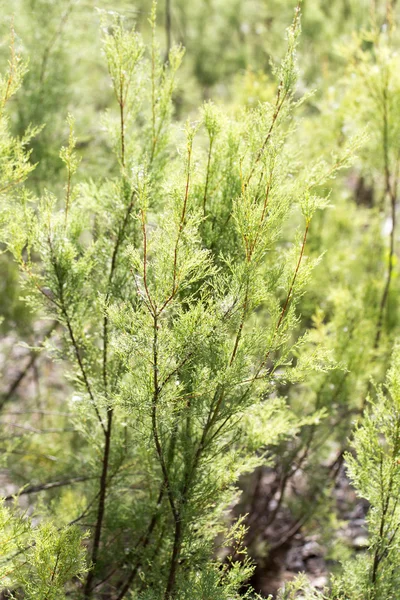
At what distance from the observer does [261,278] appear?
4.26 feet

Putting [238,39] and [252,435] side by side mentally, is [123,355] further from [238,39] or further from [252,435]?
[238,39]

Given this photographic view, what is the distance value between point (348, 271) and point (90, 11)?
2.19 m

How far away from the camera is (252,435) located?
1.66 m

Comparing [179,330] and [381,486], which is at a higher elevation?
[179,330]

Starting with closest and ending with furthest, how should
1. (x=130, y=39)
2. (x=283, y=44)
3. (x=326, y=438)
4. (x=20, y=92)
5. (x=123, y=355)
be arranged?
(x=123, y=355) → (x=130, y=39) → (x=326, y=438) → (x=20, y=92) → (x=283, y=44)

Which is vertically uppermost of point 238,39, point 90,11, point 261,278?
point 238,39

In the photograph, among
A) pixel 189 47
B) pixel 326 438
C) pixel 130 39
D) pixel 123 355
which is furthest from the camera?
pixel 189 47

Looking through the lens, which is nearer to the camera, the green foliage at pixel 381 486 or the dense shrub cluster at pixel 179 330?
the dense shrub cluster at pixel 179 330

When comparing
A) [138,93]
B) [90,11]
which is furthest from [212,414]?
[90,11]

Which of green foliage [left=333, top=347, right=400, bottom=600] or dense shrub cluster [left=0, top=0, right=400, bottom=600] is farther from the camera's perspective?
green foliage [left=333, top=347, right=400, bottom=600]

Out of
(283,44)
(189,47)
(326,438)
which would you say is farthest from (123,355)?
(189,47)

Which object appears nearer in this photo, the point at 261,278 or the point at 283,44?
the point at 261,278

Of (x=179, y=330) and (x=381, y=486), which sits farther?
(x=381, y=486)

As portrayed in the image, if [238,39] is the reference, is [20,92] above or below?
below
